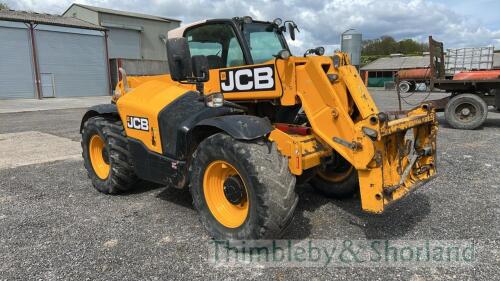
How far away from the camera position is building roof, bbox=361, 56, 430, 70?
44875mm

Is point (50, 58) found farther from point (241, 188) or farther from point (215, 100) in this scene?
point (241, 188)

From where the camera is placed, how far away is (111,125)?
195 inches

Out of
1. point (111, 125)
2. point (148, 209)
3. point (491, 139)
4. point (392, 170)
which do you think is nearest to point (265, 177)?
point (392, 170)

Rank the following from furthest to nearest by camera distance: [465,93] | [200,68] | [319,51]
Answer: [465,93] → [319,51] → [200,68]

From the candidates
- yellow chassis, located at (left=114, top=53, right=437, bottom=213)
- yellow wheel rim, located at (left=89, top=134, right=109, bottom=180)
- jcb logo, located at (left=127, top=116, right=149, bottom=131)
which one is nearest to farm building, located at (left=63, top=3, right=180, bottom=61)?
yellow wheel rim, located at (left=89, top=134, right=109, bottom=180)

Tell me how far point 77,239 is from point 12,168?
3.78 metres

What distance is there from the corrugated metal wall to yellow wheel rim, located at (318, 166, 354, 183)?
27.5 metres

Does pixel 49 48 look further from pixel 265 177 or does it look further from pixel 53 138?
pixel 265 177

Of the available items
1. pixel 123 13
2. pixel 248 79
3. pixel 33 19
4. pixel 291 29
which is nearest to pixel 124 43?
pixel 123 13

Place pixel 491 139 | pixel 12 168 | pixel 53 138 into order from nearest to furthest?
pixel 12 168, pixel 491 139, pixel 53 138

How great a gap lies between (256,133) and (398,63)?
47.5 meters

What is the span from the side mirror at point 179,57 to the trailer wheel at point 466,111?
9164mm

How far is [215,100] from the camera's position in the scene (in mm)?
3883

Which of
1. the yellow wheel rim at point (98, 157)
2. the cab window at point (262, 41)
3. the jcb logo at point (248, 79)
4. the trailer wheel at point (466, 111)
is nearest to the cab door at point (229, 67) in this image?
the jcb logo at point (248, 79)
